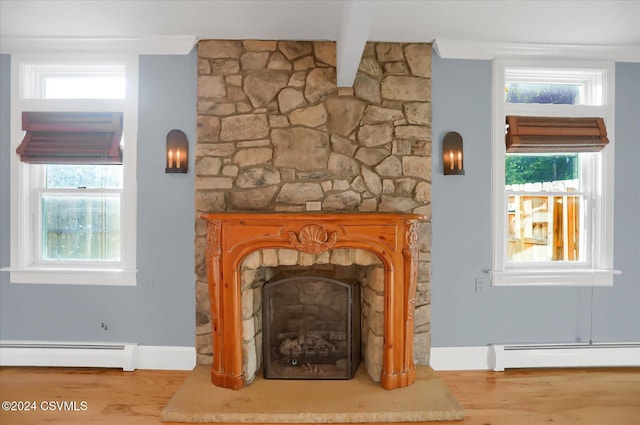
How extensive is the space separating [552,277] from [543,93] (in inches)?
61.0

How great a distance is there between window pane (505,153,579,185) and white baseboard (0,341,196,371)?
9.85ft

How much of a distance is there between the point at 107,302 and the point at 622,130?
445 cm

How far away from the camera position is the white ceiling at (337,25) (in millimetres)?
2480

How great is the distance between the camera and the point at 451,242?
3078 mm

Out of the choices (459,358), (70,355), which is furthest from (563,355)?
(70,355)

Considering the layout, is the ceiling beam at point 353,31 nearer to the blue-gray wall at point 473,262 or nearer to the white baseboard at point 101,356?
the blue-gray wall at point 473,262

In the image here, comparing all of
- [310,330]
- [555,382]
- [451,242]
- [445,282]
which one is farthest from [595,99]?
[310,330]

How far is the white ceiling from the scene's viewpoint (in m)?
2.48

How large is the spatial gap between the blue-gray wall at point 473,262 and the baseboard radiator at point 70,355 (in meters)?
2.45

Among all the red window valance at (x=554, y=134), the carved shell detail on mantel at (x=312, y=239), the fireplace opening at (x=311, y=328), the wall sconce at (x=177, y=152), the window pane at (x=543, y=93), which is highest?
the window pane at (x=543, y=93)

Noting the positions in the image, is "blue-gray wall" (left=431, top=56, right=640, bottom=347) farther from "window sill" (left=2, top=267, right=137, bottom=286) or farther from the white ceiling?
"window sill" (left=2, top=267, right=137, bottom=286)

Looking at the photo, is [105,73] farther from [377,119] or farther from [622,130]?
[622,130]

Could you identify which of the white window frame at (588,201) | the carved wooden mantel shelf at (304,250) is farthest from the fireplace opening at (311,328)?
the white window frame at (588,201)

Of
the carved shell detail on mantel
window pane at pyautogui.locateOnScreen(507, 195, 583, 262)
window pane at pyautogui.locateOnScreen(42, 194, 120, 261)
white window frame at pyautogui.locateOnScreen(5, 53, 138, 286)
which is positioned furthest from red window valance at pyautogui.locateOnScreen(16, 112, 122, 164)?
window pane at pyautogui.locateOnScreen(507, 195, 583, 262)
